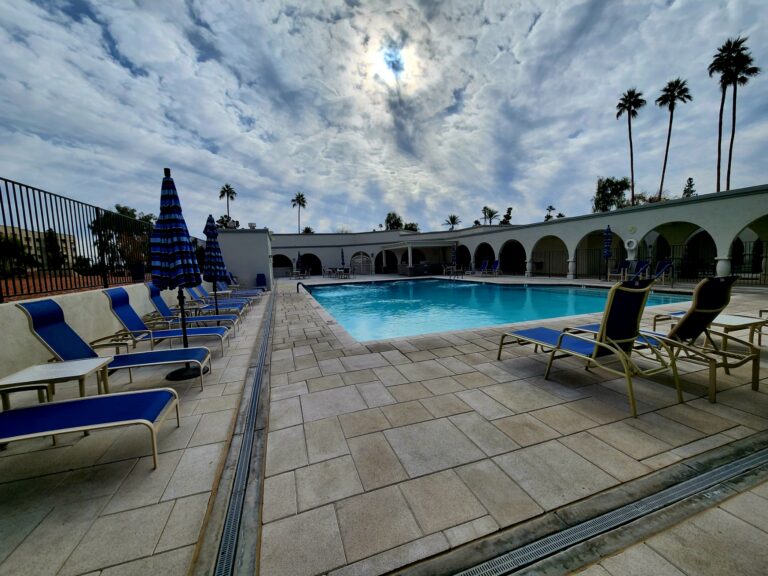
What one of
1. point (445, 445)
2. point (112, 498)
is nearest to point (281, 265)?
point (112, 498)

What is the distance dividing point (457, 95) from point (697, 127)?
20.2 metres

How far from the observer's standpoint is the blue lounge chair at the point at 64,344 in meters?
2.97

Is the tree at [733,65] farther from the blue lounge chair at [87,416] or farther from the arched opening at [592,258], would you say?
the blue lounge chair at [87,416]

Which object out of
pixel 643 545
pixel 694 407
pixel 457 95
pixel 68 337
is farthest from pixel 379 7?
pixel 643 545

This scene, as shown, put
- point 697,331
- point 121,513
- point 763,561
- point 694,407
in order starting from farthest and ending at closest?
point 697,331 → point 694,407 → point 121,513 → point 763,561

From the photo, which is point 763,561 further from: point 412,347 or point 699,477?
point 412,347

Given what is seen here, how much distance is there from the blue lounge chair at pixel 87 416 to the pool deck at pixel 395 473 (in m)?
0.38

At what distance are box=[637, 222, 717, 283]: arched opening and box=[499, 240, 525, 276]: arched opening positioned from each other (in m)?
7.58

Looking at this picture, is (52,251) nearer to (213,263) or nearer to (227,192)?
(213,263)

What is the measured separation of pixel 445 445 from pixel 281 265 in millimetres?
30173

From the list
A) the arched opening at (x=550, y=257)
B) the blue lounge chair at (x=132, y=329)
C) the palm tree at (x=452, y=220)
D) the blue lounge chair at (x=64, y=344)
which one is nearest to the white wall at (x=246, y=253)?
the blue lounge chair at (x=132, y=329)

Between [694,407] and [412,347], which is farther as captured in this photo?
[412,347]

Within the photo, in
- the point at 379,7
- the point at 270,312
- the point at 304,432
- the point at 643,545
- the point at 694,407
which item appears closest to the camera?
the point at 643,545

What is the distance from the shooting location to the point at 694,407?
2.66 metres
